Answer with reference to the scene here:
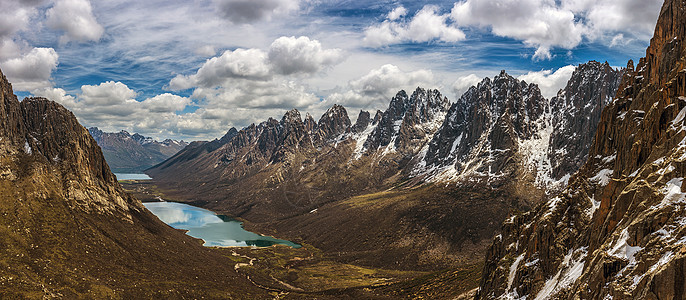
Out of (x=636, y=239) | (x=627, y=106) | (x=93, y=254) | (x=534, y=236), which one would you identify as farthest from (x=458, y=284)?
(x=93, y=254)

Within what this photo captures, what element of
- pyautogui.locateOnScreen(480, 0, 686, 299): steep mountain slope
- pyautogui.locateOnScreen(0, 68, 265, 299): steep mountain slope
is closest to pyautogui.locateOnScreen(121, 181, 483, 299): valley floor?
pyautogui.locateOnScreen(0, 68, 265, 299): steep mountain slope

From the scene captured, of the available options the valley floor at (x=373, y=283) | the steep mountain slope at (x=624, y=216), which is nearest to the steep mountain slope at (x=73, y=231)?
the valley floor at (x=373, y=283)

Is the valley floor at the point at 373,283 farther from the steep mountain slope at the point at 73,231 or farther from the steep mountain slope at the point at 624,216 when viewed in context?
the steep mountain slope at the point at 624,216

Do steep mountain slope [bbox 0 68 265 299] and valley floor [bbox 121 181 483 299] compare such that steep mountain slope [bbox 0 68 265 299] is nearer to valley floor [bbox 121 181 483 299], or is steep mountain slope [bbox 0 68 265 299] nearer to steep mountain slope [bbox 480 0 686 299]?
valley floor [bbox 121 181 483 299]

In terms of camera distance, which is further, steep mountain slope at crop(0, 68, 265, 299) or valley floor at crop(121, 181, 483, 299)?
valley floor at crop(121, 181, 483, 299)

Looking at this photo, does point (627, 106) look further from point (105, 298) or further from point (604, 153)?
point (105, 298)

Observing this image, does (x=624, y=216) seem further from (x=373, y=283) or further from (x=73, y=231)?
(x=73, y=231)

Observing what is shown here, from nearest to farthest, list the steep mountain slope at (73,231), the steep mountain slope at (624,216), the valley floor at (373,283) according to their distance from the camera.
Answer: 1. the steep mountain slope at (624,216)
2. the steep mountain slope at (73,231)
3. the valley floor at (373,283)
